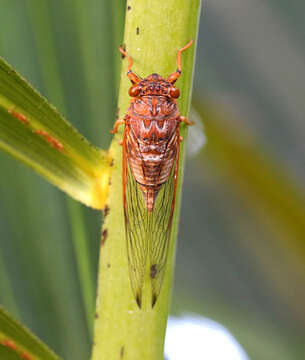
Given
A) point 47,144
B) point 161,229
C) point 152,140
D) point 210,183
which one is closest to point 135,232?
point 161,229

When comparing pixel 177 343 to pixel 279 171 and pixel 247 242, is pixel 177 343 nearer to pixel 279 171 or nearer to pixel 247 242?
pixel 279 171

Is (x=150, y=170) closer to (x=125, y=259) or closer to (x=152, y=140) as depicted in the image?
(x=152, y=140)

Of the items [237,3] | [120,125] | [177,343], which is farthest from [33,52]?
[237,3]

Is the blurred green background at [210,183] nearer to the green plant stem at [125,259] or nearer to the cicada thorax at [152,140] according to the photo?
the cicada thorax at [152,140]

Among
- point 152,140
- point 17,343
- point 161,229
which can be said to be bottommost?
point 17,343

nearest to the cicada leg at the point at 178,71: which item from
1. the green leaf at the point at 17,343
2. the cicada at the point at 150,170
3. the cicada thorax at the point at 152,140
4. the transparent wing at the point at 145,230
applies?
the cicada at the point at 150,170

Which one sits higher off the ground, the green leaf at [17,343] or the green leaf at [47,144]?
the green leaf at [47,144]
